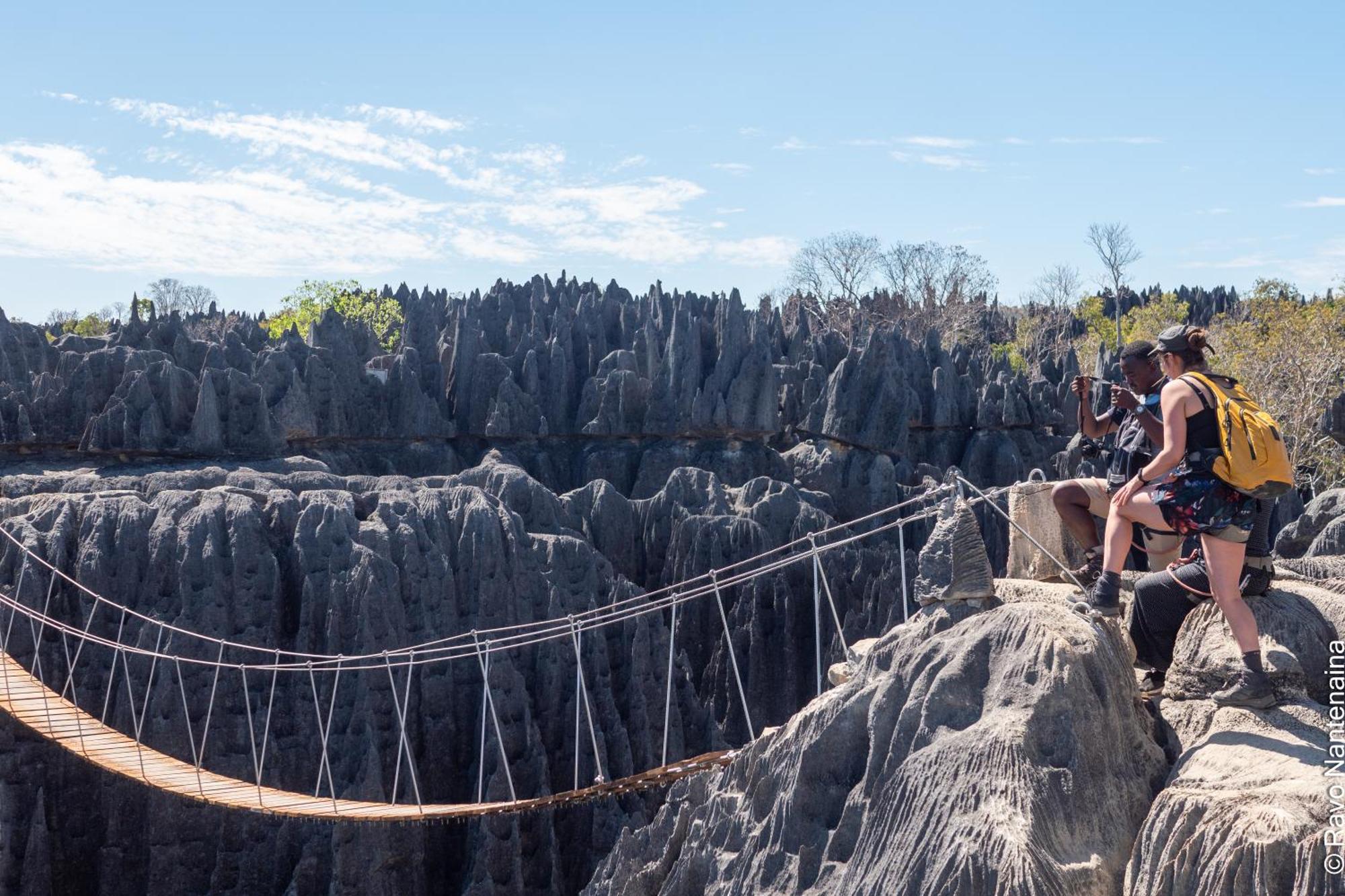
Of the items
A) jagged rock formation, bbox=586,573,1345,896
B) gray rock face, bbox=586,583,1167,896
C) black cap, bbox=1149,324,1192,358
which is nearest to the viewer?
jagged rock formation, bbox=586,573,1345,896

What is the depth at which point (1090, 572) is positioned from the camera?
202 inches

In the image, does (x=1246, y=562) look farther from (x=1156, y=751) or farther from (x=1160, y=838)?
(x=1160, y=838)

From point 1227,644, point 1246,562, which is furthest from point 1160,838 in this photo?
point 1246,562

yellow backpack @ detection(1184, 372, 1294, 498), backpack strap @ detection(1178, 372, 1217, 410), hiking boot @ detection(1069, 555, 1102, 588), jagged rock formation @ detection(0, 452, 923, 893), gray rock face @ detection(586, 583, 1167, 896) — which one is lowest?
jagged rock formation @ detection(0, 452, 923, 893)

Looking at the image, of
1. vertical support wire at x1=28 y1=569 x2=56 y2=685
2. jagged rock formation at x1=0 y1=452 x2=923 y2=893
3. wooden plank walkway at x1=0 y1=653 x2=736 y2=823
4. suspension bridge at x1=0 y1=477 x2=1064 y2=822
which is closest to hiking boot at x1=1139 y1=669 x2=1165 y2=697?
wooden plank walkway at x1=0 y1=653 x2=736 y2=823

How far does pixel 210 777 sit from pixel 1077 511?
21.4 feet

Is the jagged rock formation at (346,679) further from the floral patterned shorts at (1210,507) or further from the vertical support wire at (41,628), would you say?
the floral patterned shorts at (1210,507)

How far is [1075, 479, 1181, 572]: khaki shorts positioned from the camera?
16.6ft

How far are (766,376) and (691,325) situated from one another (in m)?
2.29

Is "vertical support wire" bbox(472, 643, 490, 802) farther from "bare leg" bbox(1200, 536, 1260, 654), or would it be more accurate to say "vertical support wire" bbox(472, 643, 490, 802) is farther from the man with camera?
"bare leg" bbox(1200, 536, 1260, 654)

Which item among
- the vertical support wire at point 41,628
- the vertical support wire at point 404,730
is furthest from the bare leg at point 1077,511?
the vertical support wire at point 41,628

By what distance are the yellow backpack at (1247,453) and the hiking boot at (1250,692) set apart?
58 cm

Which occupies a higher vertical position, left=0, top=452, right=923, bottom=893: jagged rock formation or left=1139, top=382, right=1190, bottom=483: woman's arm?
left=1139, top=382, right=1190, bottom=483: woman's arm

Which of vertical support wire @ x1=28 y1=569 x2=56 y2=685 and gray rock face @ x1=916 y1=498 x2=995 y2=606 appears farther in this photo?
vertical support wire @ x1=28 y1=569 x2=56 y2=685
